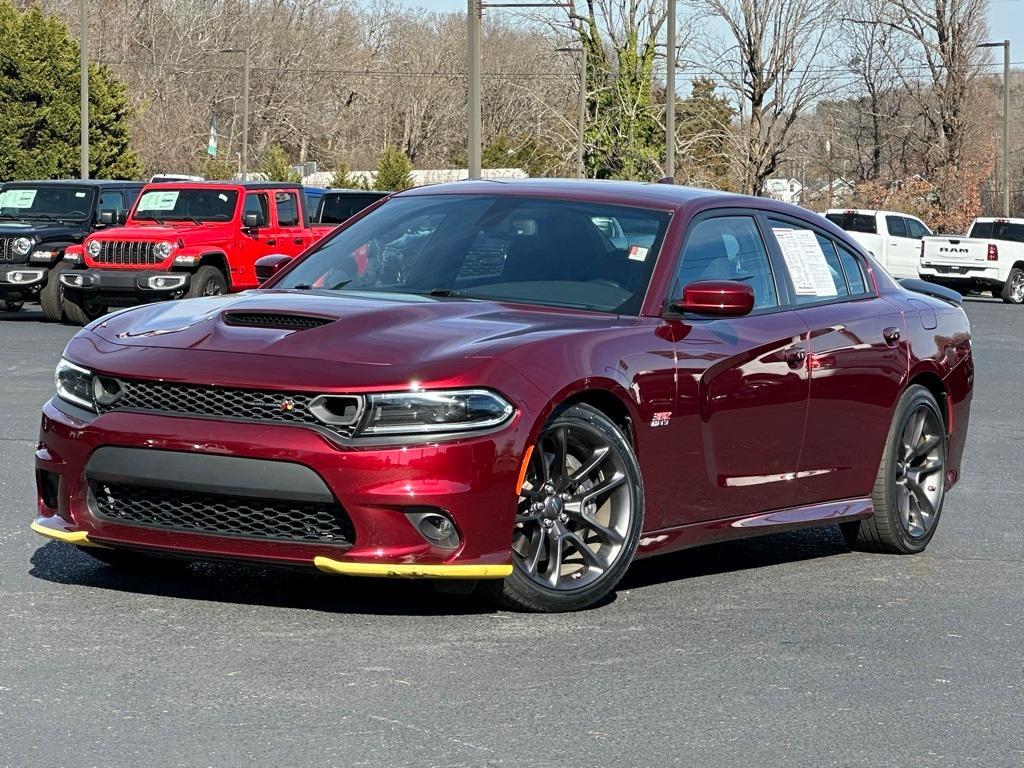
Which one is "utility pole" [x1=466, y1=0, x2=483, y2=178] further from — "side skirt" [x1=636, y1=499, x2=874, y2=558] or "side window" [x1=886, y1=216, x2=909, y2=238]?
"side skirt" [x1=636, y1=499, x2=874, y2=558]

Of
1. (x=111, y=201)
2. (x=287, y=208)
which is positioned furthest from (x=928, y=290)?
(x=111, y=201)

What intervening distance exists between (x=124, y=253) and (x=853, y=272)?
16.3 metres

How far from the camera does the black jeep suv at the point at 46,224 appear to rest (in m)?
23.8

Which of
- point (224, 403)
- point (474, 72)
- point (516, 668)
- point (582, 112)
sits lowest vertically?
point (516, 668)

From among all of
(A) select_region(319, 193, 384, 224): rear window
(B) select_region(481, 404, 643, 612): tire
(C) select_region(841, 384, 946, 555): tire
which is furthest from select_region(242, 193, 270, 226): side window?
(B) select_region(481, 404, 643, 612): tire

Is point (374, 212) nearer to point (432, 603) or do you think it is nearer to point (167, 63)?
point (432, 603)

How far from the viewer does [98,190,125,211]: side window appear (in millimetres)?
25453

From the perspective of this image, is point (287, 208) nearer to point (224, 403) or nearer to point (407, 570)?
point (224, 403)

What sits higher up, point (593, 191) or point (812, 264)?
point (593, 191)

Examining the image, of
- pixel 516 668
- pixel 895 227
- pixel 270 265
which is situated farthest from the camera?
pixel 895 227

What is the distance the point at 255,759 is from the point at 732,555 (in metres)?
3.81

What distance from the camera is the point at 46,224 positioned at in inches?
978

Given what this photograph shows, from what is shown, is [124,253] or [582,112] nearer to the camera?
[124,253]

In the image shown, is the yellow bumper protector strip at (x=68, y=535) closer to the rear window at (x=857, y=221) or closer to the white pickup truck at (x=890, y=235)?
the white pickup truck at (x=890, y=235)
